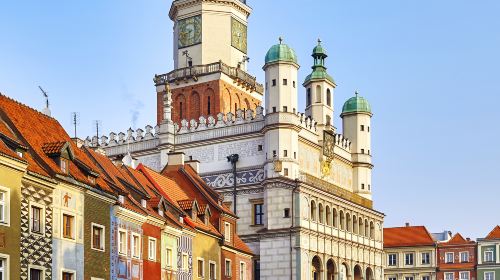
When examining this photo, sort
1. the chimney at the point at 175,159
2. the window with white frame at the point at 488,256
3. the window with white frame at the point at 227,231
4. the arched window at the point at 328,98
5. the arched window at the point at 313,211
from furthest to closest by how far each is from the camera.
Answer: the window with white frame at the point at 488,256
the arched window at the point at 328,98
the arched window at the point at 313,211
the chimney at the point at 175,159
the window with white frame at the point at 227,231

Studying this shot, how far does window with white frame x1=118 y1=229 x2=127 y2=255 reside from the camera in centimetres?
4656

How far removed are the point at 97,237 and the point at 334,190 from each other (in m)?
52.1

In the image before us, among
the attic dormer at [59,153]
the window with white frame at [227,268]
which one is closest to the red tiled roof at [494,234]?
the window with white frame at [227,268]

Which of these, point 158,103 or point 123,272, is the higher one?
point 158,103

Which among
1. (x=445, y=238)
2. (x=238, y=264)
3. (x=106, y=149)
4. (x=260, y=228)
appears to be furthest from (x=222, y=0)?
(x=445, y=238)

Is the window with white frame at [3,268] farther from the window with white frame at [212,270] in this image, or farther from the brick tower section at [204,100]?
the brick tower section at [204,100]

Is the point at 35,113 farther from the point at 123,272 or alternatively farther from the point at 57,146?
the point at 123,272

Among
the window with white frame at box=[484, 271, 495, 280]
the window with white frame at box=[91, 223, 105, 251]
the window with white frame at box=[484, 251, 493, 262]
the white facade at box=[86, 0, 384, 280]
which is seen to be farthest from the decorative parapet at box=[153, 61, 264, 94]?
the window with white frame at box=[91, 223, 105, 251]

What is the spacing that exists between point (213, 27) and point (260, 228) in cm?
2232

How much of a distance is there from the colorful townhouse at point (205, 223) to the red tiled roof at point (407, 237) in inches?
2533

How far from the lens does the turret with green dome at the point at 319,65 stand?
99.6m

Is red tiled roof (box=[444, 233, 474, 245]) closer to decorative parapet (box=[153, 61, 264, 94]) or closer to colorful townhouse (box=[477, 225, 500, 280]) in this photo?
colorful townhouse (box=[477, 225, 500, 280])

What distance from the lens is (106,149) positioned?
96.2 m

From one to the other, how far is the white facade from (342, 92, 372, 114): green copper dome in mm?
3688
